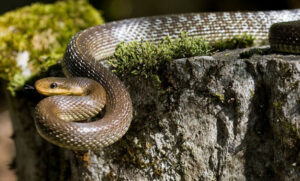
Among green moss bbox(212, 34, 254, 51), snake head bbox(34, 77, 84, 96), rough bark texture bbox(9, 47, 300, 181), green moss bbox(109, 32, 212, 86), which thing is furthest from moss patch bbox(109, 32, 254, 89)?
green moss bbox(212, 34, 254, 51)

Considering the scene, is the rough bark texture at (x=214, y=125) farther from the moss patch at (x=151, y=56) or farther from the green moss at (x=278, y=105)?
the moss patch at (x=151, y=56)

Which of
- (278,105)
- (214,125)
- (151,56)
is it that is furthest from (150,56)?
(278,105)

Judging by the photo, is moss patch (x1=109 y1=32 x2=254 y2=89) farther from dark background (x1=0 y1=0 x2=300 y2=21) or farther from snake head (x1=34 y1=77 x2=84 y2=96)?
dark background (x1=0 y1=0 x2=300 y2=21)

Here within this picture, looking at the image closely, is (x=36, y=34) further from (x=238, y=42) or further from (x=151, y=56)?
(x=238, y=42)

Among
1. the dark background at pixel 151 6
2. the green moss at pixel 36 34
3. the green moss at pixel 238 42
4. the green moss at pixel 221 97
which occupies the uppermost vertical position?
the green moss at pixel 221 97

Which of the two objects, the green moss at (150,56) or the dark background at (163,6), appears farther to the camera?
the dark background at (163,6)

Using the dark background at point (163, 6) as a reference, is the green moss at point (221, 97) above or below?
above

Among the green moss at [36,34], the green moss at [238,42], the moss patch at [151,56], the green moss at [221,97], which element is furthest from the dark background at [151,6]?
the green moss at [221,97]
